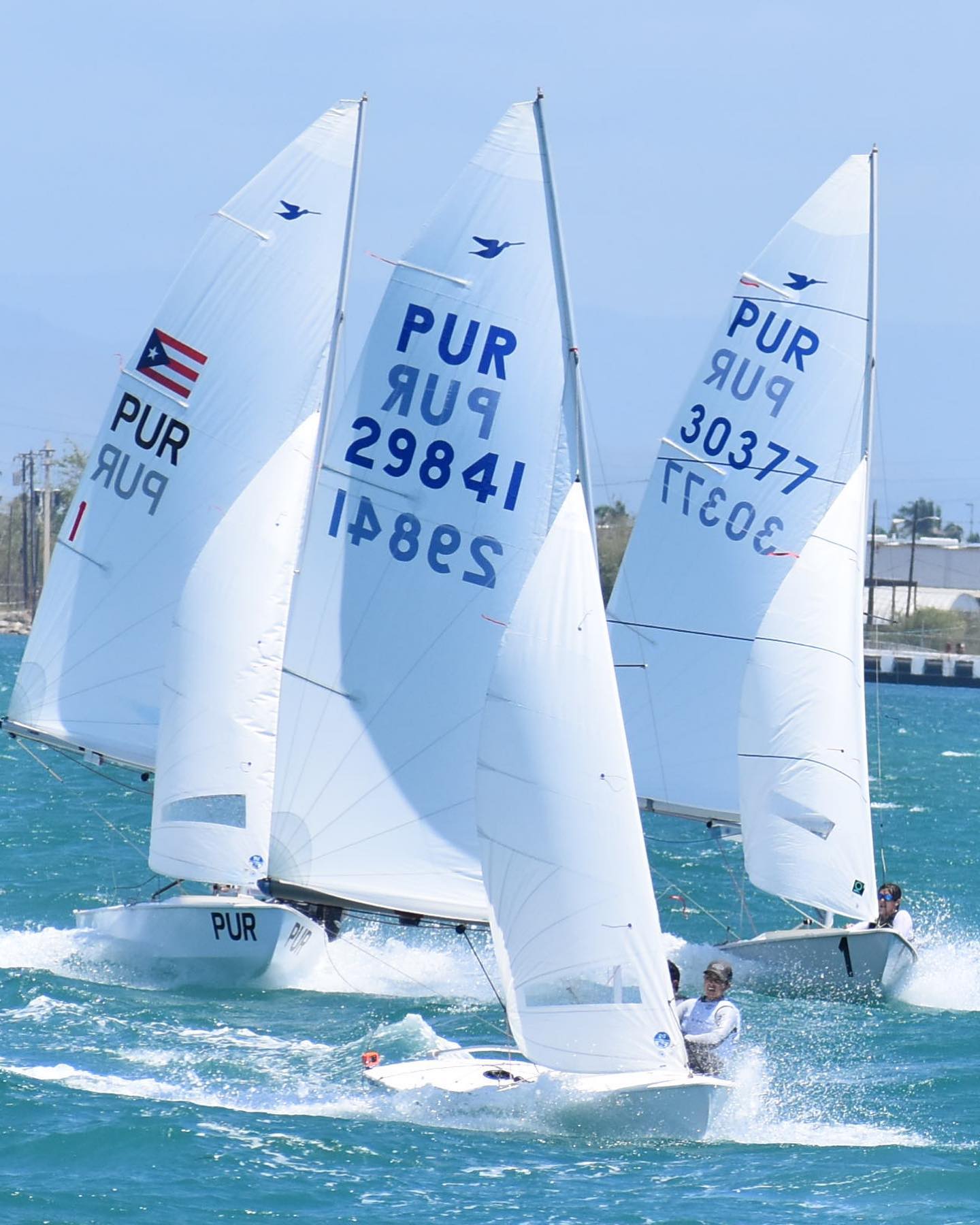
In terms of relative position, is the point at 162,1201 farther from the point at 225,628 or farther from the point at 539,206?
the point at 539,206

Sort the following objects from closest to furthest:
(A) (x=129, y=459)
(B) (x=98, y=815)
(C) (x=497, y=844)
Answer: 1. (C) (x=497, y=844)
2. (A) (x=129, y=459)
3. (B) (x=98, y=815)

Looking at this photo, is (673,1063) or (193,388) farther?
(193,388)

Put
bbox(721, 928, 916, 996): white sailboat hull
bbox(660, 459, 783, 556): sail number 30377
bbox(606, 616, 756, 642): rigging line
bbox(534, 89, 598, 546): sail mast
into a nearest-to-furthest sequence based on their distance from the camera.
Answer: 1. bbox(534, 89, 598, 546): sail mast
2. bbox(721, 928, 916, 996): white sailboat hull
3. bbox(660, 459, 783, 556): sail number 30377
4. bbox(606, 616, 756, 642): rigging line

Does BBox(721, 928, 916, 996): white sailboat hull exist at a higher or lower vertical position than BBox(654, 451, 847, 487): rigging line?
lower

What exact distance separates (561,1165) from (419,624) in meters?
4.96

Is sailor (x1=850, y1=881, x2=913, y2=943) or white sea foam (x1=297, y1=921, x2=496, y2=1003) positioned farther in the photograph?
sailor (x1=850, y1=881, x2=913, y2=943)

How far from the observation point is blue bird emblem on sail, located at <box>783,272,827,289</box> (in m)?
19.8

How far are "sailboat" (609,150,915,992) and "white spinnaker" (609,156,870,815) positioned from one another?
0.05 feet

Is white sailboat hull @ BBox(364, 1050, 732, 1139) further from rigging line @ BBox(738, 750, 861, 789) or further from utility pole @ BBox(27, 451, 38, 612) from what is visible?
utility pole @ BBox(27, 451, 38, 612)

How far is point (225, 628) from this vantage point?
16656 millimetres

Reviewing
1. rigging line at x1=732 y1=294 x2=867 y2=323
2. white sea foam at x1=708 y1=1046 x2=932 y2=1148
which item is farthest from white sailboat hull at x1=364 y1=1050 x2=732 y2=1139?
rigging line at x1=732 y1=294 x2=867 y2=323

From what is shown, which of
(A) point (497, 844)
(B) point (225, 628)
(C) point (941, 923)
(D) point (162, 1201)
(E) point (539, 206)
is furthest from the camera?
(C) point (941, 923)

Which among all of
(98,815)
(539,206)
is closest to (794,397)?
(539,206)

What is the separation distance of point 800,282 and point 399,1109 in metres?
10.2
